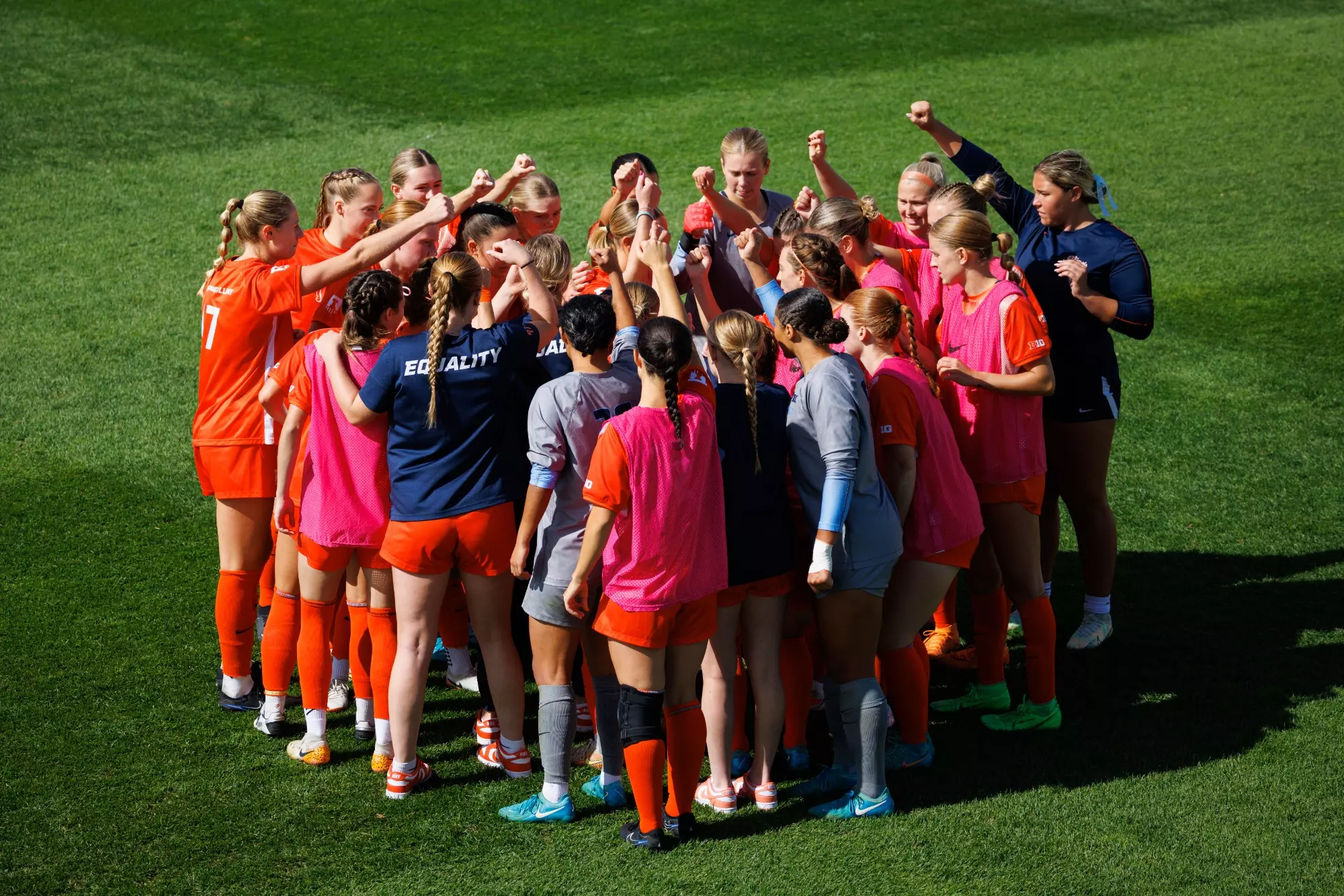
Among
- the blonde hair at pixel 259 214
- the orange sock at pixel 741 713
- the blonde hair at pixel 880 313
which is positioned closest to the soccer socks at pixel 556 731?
the orange sock at pixel 741 713

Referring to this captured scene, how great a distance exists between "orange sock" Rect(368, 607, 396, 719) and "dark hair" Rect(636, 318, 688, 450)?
1.45m

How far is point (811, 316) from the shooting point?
4.42 m

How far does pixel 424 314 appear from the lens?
4.55 meters

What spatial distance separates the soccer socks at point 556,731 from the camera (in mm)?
4551

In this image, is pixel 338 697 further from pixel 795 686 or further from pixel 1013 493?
pixel 1013 493

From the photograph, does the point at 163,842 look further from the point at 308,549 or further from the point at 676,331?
the point at 676,331

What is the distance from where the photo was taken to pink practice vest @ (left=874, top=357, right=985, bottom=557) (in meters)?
4.63

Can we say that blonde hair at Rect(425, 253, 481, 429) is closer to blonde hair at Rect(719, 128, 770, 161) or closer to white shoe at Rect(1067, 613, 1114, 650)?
blonde hair at Rect(719, 128, 770, 161)

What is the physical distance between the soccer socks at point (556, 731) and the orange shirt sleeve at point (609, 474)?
2.63 ft

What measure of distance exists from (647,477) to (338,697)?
84.6 inches

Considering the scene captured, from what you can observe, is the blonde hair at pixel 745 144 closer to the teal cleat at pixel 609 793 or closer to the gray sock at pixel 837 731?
the gray sock at pixel 837 731

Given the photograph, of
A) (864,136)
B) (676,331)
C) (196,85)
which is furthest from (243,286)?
(196,85)

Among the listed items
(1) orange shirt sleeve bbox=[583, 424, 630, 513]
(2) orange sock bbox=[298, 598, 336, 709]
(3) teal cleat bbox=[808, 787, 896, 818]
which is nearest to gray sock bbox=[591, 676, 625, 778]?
(3) teal cleat bbox=[808, 787, 896, 818]

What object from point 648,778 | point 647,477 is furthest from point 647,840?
point 647,477
